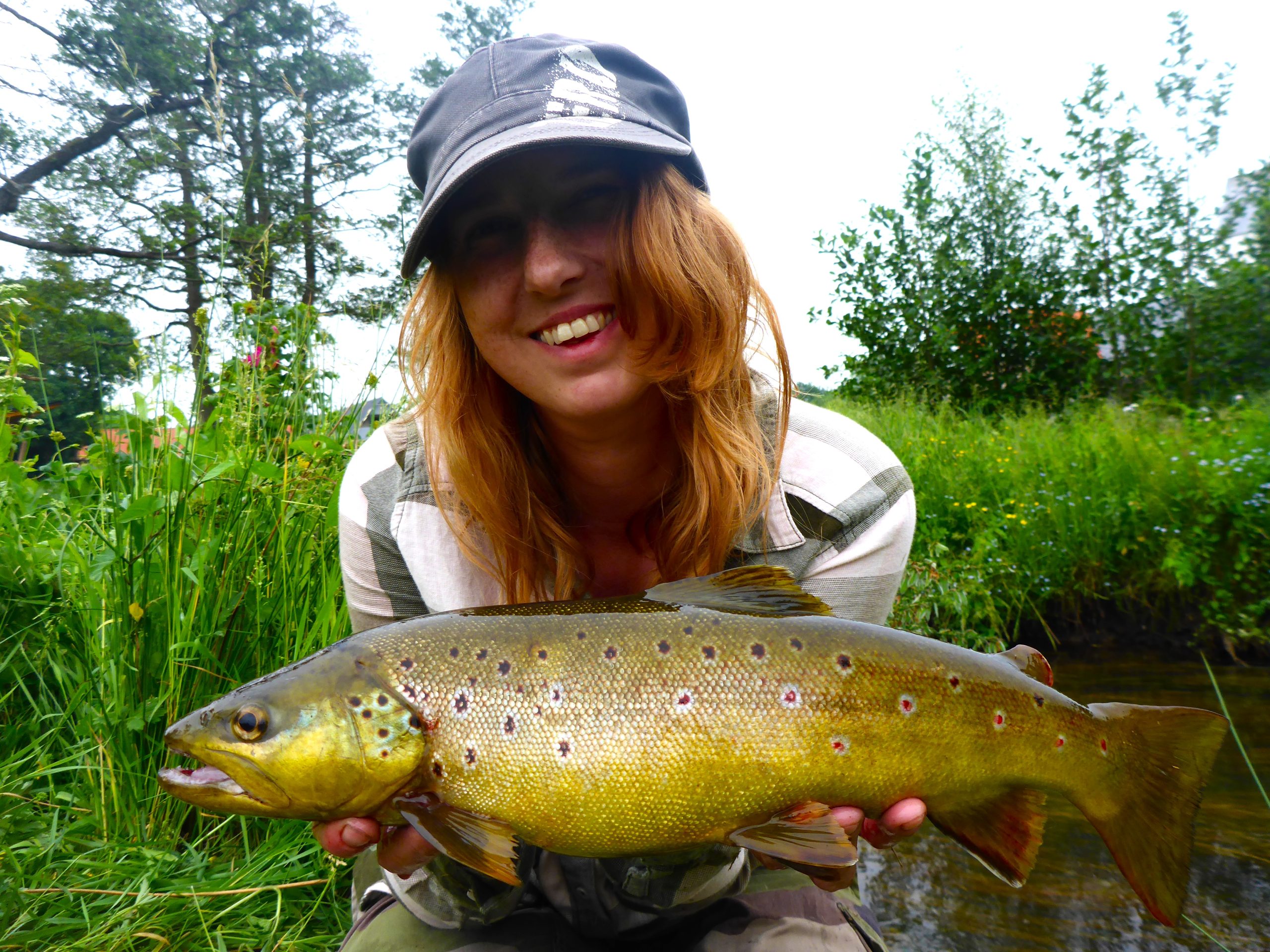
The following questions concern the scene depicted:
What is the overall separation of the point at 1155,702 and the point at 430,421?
192 inches

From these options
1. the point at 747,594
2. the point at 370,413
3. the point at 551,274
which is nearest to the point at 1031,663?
the point at 747,594

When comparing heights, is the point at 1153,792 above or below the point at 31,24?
below

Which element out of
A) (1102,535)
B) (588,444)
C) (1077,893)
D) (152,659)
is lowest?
(1077,893)

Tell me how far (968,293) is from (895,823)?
1414 cm

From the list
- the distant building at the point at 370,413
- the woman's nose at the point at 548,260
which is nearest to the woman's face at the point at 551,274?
the woman's nose at the point at 548,260

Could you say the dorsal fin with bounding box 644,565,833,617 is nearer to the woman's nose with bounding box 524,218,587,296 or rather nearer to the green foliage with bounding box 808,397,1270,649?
the woman's nose with bounding box 524,218,587,296

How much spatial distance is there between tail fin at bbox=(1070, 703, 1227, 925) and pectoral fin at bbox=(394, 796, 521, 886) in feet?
3.59

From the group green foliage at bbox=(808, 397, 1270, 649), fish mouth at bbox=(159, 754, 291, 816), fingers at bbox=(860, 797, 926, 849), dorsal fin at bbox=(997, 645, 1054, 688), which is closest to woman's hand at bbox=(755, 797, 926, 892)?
fingers at bbox=(860, 797, 926, 849)

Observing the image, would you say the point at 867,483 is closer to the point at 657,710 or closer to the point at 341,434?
the point at 657,710

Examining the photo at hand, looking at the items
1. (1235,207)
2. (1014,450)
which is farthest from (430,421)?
(1235,207)

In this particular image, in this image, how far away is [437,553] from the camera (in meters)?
2.06

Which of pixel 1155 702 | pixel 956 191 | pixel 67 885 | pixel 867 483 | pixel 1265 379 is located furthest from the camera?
pixel 956 191

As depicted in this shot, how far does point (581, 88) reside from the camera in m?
1.78

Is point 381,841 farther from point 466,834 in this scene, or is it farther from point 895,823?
point 895,823
